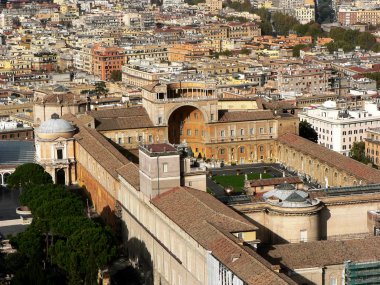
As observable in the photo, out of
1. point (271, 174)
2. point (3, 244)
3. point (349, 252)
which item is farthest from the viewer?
point (271, 174)

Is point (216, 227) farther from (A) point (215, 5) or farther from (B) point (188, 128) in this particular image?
(A) point (215, 5)

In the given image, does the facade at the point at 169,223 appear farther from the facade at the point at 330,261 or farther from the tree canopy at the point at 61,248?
the tree canopy at the point at 61,248

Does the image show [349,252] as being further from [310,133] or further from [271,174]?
[310,133]

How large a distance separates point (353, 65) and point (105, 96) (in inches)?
1249

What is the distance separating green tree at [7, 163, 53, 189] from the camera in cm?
5612

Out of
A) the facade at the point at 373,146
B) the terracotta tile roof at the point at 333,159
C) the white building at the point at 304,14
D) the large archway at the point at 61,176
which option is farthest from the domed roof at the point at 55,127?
the white building at the point at 304,14

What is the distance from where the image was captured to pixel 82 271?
3894cm

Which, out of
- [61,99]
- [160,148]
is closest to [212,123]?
[61,99]

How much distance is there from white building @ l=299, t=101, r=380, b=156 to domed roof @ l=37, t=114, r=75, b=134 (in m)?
18.2

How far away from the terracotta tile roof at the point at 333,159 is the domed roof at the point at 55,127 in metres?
14.0

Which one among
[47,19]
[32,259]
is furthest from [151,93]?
[47,19]

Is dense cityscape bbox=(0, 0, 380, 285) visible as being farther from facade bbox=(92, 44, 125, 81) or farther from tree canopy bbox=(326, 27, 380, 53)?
tree canopy bbox=(326, 27, 380, 53)

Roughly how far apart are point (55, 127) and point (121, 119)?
5937mm

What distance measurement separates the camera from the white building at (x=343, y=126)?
69.2 m
